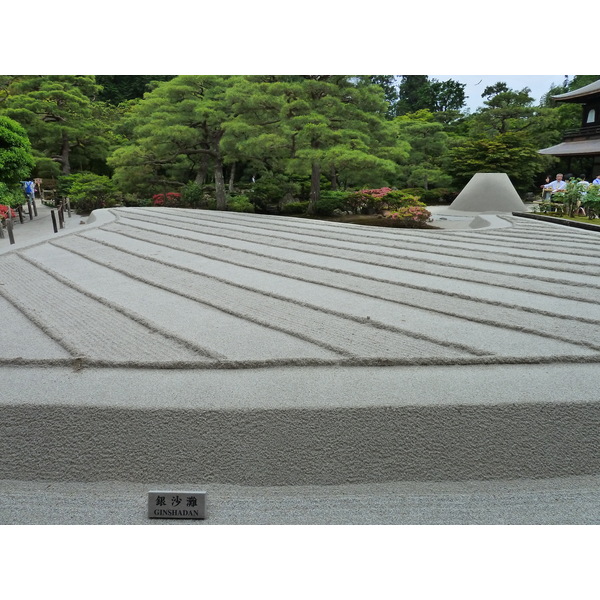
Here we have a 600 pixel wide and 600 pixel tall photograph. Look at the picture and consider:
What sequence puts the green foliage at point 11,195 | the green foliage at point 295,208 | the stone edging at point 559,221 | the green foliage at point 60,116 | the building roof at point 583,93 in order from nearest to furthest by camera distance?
the stone edging at point 559,221
the green foliage at point 11,195
the building roof at point 583,93
the green foliage at point 295,208
the green foliage at point 60,116

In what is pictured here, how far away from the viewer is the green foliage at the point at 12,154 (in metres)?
9.46

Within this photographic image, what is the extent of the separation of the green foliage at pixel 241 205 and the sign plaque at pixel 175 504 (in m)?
9.69

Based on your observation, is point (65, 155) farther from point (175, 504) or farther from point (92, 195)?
point (175, 504)

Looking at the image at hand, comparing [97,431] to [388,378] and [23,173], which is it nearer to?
[388,378]

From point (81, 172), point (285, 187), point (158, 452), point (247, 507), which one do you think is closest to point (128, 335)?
point (158, 452)

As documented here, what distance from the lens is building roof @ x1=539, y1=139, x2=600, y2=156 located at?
10.8 metres

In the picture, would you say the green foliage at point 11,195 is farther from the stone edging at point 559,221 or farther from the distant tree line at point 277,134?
the stone edging at point 559,221

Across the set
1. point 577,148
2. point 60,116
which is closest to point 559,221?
point 577,148

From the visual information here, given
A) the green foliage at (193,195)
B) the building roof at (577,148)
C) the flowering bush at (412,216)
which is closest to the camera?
the flowering bush at (412,216)

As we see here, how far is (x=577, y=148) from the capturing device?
11242 millimetres

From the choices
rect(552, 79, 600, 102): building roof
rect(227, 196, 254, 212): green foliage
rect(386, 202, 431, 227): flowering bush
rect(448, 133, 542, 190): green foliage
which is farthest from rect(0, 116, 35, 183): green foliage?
rect(448, 133, 542, 190): green foliage

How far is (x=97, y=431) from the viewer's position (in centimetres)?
234

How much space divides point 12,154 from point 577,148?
11635 mm

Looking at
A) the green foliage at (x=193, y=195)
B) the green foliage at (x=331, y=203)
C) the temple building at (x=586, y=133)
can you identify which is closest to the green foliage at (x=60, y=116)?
the green foliage at (x=193, y=195)
